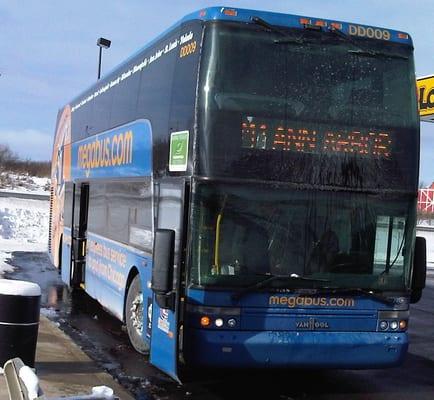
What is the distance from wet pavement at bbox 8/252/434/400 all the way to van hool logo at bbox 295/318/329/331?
0.99m

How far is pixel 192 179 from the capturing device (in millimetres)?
6105

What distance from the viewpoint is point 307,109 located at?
21.0 ft

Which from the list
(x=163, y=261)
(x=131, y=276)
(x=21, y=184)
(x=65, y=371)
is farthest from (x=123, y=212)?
(x=21, y=184)

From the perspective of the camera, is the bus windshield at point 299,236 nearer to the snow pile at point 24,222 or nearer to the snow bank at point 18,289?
the snow bank at point 18,289

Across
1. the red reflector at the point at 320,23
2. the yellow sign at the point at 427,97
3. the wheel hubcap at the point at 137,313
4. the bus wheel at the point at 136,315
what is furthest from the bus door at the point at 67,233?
the yellow sign at the point at 427,97

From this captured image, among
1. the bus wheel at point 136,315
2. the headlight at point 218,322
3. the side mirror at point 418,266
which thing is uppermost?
the side mirror at point 418,266

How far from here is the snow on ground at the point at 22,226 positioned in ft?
73.9

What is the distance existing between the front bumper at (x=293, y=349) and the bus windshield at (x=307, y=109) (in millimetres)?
1519

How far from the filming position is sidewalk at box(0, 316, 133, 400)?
6.32m

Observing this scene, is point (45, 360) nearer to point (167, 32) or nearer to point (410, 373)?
point (167, 32)

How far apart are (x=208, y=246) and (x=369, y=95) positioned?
227 centimetres

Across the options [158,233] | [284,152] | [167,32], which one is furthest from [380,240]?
[167,32]

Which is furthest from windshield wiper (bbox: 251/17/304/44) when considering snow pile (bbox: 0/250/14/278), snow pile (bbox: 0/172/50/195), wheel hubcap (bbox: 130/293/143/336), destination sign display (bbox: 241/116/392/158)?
snow pile (bbox: 0/172/50/195)

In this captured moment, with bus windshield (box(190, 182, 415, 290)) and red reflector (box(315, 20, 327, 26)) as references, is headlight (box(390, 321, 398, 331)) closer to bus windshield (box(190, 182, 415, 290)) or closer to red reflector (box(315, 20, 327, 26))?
bus windshield (box(190, 182, 415, 290))
